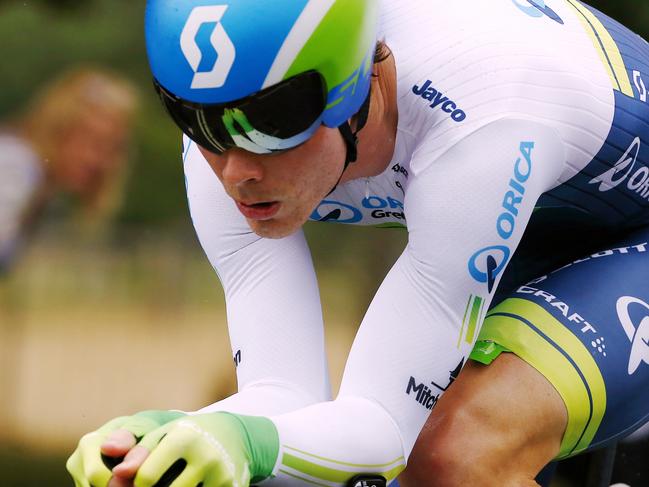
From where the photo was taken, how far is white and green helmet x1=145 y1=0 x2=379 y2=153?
8.02 ft

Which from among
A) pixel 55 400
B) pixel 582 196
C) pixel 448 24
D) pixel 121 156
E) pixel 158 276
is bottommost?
pixel 55 400

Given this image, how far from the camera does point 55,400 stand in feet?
20.6

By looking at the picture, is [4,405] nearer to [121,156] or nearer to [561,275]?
[121,156]

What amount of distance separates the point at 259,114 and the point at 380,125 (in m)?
0.42

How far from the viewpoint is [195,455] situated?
2293 mm

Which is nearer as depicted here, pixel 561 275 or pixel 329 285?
pixel 561 275

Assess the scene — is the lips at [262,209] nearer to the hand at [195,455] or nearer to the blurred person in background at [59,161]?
the hand at [195,455]

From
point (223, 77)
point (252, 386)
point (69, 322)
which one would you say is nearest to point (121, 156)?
point (69, 322)

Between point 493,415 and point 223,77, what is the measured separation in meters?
0.95

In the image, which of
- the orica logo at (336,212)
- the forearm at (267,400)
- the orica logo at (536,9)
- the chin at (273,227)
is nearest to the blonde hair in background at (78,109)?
the orica logo at (336,212)

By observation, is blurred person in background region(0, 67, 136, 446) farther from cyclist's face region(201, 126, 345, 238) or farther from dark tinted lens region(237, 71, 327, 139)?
dark tinted lens region(237, 71, 327, 139)

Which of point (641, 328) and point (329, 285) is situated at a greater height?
point (641, 328)

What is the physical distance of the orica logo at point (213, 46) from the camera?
2.43 m

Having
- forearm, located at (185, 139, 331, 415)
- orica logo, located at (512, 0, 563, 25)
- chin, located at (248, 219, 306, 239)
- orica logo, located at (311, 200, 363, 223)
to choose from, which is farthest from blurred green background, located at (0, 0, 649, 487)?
chin, located at (248, 219, 306, 239)
